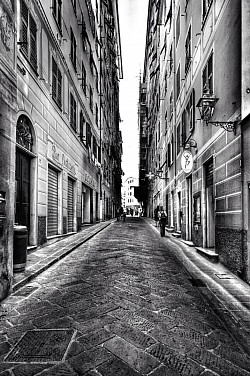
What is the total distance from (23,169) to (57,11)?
696 cm

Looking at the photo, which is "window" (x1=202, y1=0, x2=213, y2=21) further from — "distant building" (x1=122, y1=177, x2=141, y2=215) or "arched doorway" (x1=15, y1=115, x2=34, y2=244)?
"distant building" (x1=122, y1=177, x2=141, y2=215)

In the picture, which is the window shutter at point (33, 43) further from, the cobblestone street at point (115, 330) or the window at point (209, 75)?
the cobblestone street at point (115, 330)

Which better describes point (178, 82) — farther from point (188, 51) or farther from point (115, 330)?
point (115, 330)

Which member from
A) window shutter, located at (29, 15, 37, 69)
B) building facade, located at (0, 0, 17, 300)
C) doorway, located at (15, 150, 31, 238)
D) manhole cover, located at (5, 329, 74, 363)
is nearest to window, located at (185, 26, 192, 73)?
window shutter, located at (29, 15, 37, 69)

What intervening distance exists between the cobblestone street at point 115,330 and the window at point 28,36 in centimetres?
599

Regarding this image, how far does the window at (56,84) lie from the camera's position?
11.4 m

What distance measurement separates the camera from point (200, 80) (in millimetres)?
10500

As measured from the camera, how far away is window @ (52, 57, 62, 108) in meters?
11.4

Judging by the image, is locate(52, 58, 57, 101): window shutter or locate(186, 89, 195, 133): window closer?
locate(52, 58, 57, 101): window shutter

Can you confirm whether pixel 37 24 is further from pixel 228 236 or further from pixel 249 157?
pixel 228 236

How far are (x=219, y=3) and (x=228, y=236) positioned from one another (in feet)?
19.0

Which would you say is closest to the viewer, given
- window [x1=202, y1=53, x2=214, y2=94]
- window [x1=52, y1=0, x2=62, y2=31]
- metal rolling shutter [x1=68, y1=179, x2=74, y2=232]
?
window [x1=202, y1=53, x2=214, y2=94]

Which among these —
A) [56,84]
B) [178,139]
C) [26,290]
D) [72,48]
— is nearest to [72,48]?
[72,48]

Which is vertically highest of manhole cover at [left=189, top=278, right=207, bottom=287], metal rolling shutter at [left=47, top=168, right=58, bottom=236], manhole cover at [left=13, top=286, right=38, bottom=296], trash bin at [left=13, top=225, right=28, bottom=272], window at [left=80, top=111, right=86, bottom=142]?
window at [left=80, top=111, right=86, bottom=142]
